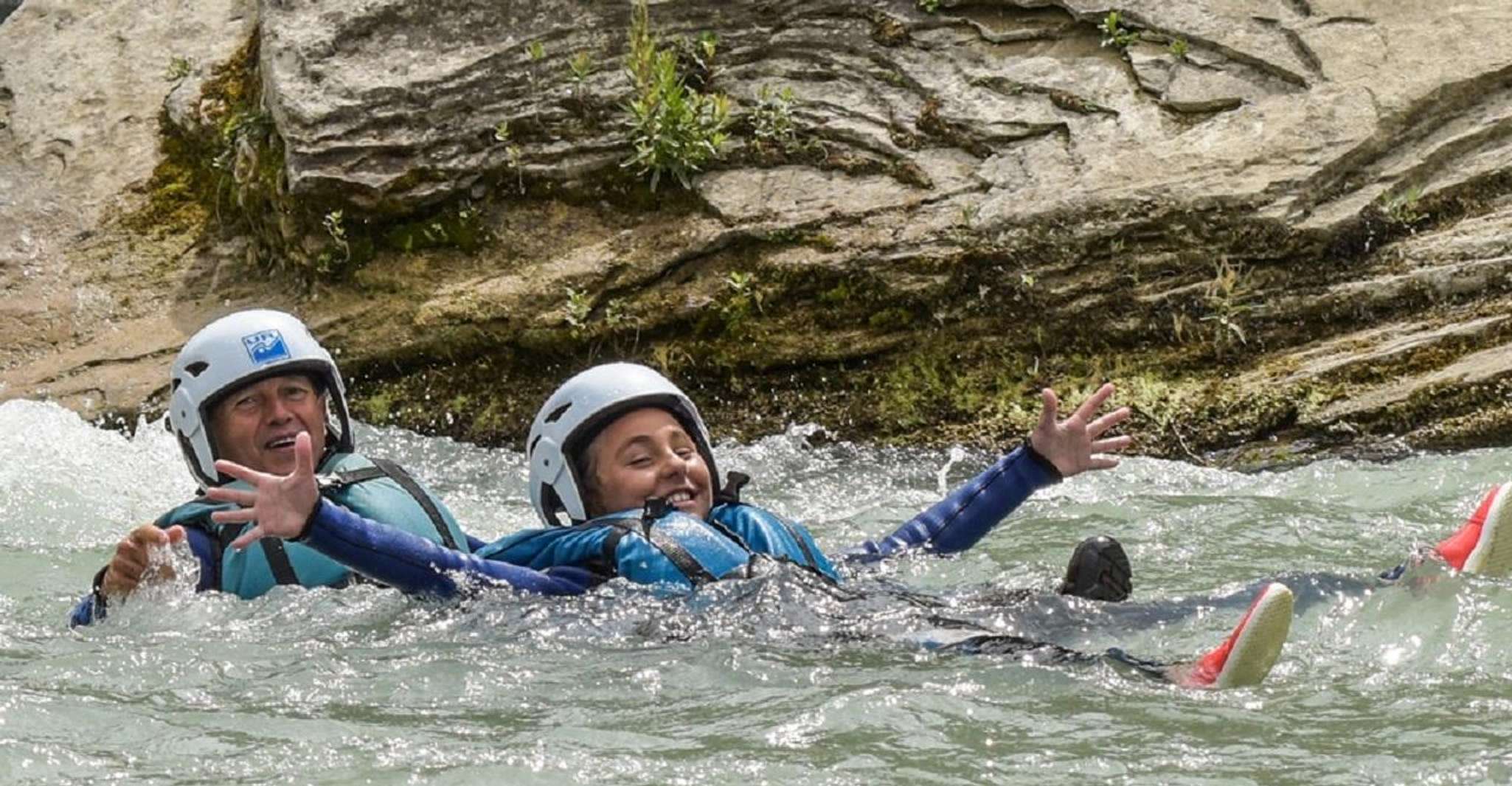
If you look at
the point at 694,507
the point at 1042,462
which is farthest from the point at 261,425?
the point at 1042,462

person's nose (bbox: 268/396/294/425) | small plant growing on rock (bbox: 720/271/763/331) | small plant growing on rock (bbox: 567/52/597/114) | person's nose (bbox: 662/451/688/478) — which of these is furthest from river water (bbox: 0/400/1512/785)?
small plant growing on rock (bbox: 567/52/597/114)

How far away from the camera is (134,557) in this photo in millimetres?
5941

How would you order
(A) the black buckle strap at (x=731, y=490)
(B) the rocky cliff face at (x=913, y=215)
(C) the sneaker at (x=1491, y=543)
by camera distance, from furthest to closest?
(B) the rocky cliff face at (x=913, y=215)
(A) the black buckle strap at (x=731, y=490)
(C) the sneaker at (x=1491, y=543)

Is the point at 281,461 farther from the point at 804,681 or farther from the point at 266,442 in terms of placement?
the point at 804,681

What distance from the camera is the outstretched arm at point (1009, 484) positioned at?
679cm

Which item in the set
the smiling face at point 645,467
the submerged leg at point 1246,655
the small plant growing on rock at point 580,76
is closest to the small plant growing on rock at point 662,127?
the small plant growing on rock at point 580,76

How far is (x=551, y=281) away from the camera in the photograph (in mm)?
10023

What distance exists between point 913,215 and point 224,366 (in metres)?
4.14

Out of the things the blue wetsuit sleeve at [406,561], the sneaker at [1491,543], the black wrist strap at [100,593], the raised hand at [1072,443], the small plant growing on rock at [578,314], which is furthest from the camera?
the small plant growing on rock at [578,314]

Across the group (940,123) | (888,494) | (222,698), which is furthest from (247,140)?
(222,698)

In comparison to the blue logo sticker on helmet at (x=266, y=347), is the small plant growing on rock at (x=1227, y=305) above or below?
below

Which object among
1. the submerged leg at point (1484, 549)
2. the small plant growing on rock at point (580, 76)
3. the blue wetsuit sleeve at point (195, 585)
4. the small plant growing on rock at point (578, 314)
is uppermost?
the small plant growing on rock at point (580, 76)

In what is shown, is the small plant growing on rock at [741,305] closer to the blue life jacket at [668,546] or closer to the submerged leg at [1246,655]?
the blue life jacket at [668,546]

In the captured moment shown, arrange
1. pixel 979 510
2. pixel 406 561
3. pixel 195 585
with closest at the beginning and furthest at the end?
pixel 406 561 → pixel 195 585 → pixel 979 510
